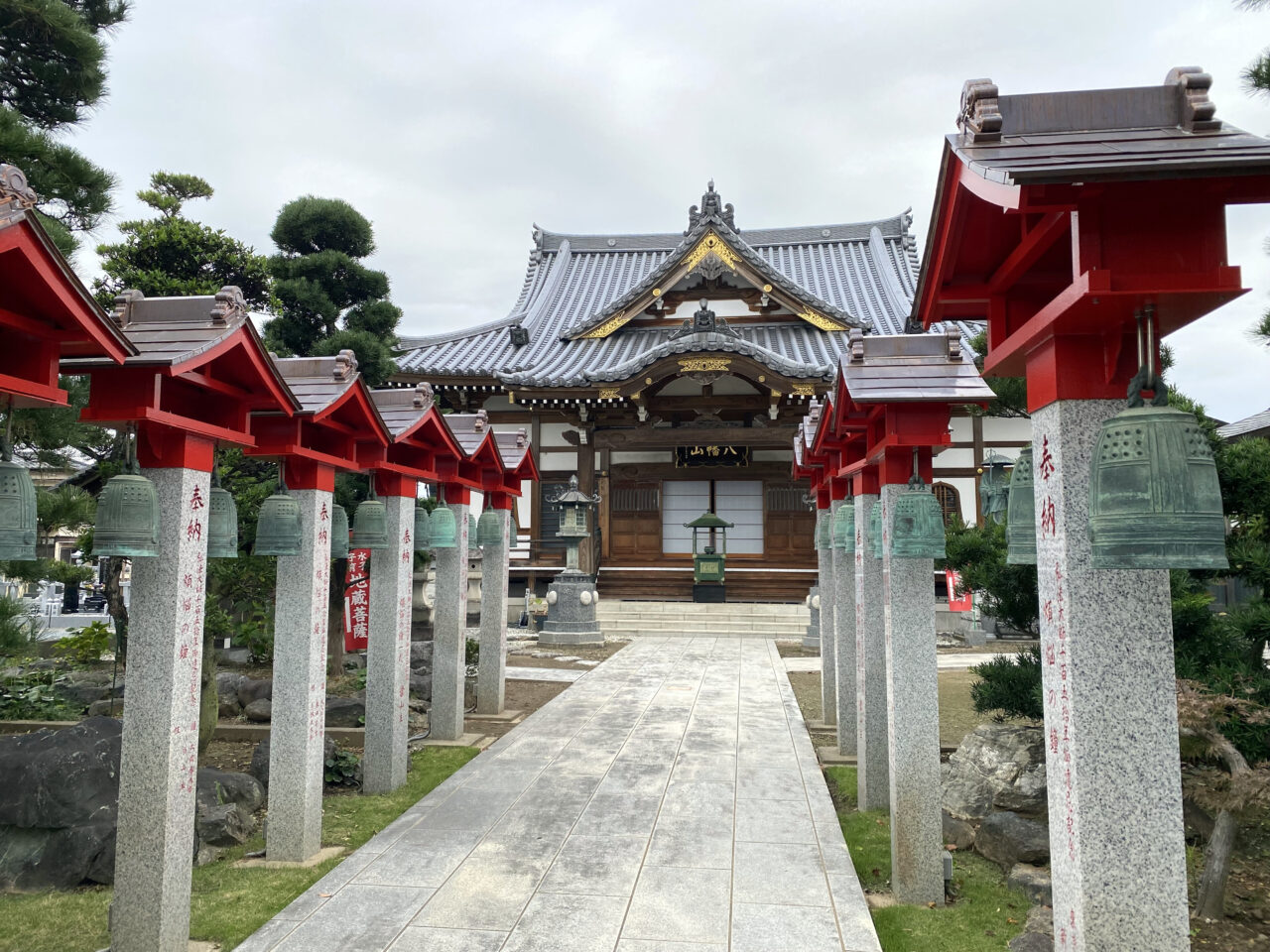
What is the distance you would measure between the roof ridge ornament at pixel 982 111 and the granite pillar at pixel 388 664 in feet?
18.8

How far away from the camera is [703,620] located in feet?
60.7

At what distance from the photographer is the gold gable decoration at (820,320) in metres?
21.0

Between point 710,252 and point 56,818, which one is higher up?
point 710,252

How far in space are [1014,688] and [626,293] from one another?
16742 millimetres

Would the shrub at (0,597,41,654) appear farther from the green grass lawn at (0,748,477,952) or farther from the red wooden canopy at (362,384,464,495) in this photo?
the red wooden canopy at (362,384,464,495)

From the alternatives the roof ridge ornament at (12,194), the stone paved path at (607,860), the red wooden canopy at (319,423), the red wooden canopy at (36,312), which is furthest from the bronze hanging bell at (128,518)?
the stone paved path at (607,860)

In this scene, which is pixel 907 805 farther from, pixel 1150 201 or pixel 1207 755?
pixel 1150 201

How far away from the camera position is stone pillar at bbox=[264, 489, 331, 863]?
18.2 ft

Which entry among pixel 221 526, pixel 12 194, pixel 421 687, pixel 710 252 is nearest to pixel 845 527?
pixel 221 526

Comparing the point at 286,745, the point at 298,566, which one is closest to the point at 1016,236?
the point at 298,566

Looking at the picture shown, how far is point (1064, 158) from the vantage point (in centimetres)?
251

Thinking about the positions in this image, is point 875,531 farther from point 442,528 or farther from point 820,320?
point 820,320

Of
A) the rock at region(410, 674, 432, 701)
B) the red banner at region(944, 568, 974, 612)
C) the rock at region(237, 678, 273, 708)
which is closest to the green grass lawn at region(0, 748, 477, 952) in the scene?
the rock at region(237, 678, 273, 708)

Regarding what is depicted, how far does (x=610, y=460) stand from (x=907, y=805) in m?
16.9
